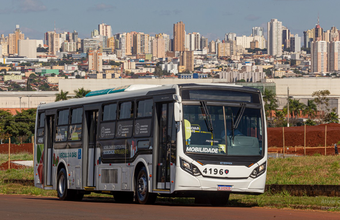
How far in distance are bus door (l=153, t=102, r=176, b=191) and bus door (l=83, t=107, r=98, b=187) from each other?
3.68 m

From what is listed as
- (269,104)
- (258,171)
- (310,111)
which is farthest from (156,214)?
(269,104)

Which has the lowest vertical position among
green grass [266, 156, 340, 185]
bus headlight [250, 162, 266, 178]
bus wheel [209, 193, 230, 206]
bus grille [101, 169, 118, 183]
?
green grass [266, 156, 340, 185]

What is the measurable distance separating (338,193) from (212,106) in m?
→ 4.57

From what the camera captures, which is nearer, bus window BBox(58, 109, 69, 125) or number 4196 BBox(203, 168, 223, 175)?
number 4196 BBox(203, 168, 223, 175)

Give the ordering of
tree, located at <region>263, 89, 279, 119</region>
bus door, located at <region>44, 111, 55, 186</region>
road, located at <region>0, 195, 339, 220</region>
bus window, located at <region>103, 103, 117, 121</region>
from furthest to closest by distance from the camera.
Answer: tree, located at <region>263, 89, 279, 119</region> → bus door, located at <region>44, 111, 55, 186</region> → bus window, located at <region>103, 103, 117, 121</region> → road, located at <region>0, 195, 339, 220</region>

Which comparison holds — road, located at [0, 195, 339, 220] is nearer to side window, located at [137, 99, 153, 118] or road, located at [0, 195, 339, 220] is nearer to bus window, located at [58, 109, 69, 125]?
side window, located at [137, 99, 153, 118]

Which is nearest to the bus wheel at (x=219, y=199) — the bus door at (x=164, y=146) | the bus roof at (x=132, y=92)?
the bus door at (x=164, y=146)

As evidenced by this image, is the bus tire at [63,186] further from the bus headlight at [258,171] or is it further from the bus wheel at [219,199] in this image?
the bus headlight at [258,171]

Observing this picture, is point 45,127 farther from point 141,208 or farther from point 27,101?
point 27,101

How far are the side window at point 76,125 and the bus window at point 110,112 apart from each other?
1550 millimetres

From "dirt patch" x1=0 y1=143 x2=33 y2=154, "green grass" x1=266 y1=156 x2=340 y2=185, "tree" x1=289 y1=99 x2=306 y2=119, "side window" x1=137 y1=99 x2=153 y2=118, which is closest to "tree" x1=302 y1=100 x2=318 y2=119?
"tree" x1=289 y1=99 x2=306 y2=119

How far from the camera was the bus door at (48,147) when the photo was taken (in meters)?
22.5

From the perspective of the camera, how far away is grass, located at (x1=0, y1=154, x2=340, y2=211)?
1561 cm

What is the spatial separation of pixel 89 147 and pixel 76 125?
111cm
